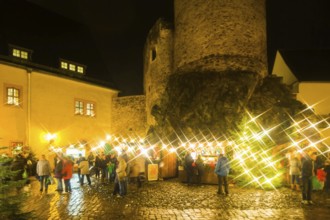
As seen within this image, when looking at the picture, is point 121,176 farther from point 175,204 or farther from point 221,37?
point 221,37

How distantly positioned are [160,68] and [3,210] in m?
22.1

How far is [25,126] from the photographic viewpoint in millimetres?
22188

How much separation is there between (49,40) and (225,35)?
13444 millimetres

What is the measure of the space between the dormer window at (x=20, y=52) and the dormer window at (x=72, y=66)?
275 cm

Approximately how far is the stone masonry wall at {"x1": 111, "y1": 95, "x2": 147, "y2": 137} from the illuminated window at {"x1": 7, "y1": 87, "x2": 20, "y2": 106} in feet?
29.0

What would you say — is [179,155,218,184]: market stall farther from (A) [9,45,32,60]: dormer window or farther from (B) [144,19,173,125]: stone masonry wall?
(A) [9,45,32,60]: dormer window

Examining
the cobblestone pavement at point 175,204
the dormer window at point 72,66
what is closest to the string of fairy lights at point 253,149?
the cobblestone pavement at point 175,204

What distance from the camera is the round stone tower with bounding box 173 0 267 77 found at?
74.5ft

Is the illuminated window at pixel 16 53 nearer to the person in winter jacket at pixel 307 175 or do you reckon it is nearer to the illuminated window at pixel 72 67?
the illuminated window at pixel 72 67

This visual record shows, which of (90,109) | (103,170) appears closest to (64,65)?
(90,109)

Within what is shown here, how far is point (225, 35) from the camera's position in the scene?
22.7 meters

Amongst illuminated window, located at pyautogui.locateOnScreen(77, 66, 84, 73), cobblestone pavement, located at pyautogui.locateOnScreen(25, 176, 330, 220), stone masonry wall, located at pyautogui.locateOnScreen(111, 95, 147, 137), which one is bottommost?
cobblestone pavement, located at pyautogui.locateOnScreen(25, 176, 330, 220)

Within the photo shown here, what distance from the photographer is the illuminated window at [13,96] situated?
2156cm

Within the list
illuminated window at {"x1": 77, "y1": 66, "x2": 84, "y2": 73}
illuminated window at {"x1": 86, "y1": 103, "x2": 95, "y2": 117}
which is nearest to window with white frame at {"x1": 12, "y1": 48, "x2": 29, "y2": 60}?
illuminated window at {"x1": 77, "y1": 66, "x2": 84, "y2": 73}
